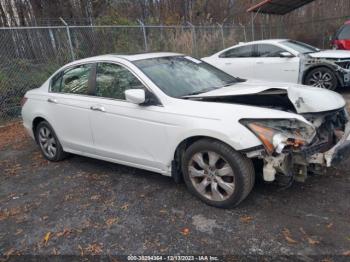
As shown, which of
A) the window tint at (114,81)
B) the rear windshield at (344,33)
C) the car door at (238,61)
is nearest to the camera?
the window tint at (114,81)

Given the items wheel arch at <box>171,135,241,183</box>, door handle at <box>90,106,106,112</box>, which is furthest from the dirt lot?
door handle at <box>90,106,106,112</box>

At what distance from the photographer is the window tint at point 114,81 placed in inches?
169

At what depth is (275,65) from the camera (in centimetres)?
919

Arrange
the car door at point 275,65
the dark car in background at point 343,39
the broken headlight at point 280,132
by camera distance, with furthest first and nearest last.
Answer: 1. the dark car in background at point 343,39
2. the car door at point 275,65
3. the broken headlight at point 280,132

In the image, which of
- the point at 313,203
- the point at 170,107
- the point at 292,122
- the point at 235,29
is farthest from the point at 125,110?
the point at 235,29

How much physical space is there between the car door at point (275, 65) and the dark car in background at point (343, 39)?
3.01 meters

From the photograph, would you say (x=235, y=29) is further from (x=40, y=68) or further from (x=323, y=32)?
(x=40, y=68)

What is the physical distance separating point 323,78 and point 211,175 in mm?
6414

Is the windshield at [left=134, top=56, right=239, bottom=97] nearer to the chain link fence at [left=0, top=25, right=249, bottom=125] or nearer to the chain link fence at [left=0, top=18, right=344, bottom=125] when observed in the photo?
the chain link fence at [left=0, top=18, right=344, bottom=125]

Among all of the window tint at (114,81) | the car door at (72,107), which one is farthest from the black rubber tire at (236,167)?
the car door at (72,107)

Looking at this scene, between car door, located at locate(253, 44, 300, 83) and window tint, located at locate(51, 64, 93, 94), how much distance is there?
549 centimetres

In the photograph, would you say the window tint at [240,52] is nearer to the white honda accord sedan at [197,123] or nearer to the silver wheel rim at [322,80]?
the silver wheel rim at [322,80]

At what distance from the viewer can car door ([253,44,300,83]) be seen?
891 cm

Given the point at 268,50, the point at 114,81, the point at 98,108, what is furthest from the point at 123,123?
the point at 268,50
